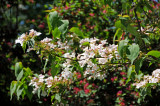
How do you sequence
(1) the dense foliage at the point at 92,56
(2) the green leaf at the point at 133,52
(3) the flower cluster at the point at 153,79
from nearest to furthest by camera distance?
(2) the green leaf at the point at 133,52 < (1) the dense foliage at the point at 92,56 < (3) the flower cluster at the point at 153,79

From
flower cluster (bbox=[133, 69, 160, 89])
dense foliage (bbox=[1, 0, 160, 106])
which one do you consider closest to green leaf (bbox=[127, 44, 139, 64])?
dense foliage (bbox=[1, 0, 160, 106])

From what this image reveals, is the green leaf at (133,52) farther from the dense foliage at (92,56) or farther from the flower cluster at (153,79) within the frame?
the flower cluster at (153,79)

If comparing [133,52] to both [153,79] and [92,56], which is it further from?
[153,79]

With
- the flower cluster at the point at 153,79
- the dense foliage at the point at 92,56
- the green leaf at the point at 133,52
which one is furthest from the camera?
the flower cluster at the point at 153,79

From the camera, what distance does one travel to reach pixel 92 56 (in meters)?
1.29

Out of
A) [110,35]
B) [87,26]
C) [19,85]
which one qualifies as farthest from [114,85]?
[19,85]

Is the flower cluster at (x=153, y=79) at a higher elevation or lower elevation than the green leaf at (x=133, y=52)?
lower

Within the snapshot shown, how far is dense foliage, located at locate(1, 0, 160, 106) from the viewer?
1.26m

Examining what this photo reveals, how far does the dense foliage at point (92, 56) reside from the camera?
126 centimetres

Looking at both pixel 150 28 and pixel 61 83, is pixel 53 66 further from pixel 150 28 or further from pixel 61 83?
pixel 150 28

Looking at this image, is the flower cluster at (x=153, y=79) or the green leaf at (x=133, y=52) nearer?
the green leaf at (x=133, y=52)

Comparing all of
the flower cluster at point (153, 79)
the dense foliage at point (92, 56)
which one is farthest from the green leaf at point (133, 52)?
the flower cluster at point (153, 79)

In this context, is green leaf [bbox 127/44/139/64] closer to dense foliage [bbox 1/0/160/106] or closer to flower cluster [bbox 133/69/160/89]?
dense foliage [bbox 1/0/160/106]

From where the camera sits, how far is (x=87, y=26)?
3420 mm
